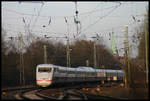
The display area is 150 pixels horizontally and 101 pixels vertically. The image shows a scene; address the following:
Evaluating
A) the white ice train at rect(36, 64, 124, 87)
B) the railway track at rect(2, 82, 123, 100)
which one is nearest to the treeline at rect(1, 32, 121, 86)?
the white ice train at rect(36, 64, 124, 87)

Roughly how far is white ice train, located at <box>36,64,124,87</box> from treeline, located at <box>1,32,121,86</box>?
6.31 metres

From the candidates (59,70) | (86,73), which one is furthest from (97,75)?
(59,70)

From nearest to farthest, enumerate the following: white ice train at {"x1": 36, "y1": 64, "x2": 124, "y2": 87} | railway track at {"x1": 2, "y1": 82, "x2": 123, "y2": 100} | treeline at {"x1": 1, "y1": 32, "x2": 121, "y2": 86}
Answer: railway track at {"x1": 2, "y1": 82, "x2": 123, "y2": 100}
white ice train at {"x1": 36, "y1": 64, "x2": 124, "y2": 87}
treeline at {"x1": 1, "y1": 32, "x2": 121, "y2": 86}

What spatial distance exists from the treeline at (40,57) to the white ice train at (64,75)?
6.31 m

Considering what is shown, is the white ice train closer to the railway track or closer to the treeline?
the treeline

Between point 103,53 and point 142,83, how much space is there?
51737 millimetres

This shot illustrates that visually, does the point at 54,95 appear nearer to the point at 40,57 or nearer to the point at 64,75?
the point at 64,75

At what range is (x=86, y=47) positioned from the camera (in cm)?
8144

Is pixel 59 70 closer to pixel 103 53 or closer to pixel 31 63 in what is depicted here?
pixel 31 63

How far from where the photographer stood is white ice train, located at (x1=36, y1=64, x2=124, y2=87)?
39.1 metres

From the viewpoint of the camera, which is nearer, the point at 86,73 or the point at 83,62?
the point at 86,73

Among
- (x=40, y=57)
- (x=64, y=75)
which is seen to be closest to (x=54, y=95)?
(x=64, y=75)

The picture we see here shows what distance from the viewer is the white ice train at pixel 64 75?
128 feet

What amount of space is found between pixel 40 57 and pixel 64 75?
14.4 m
